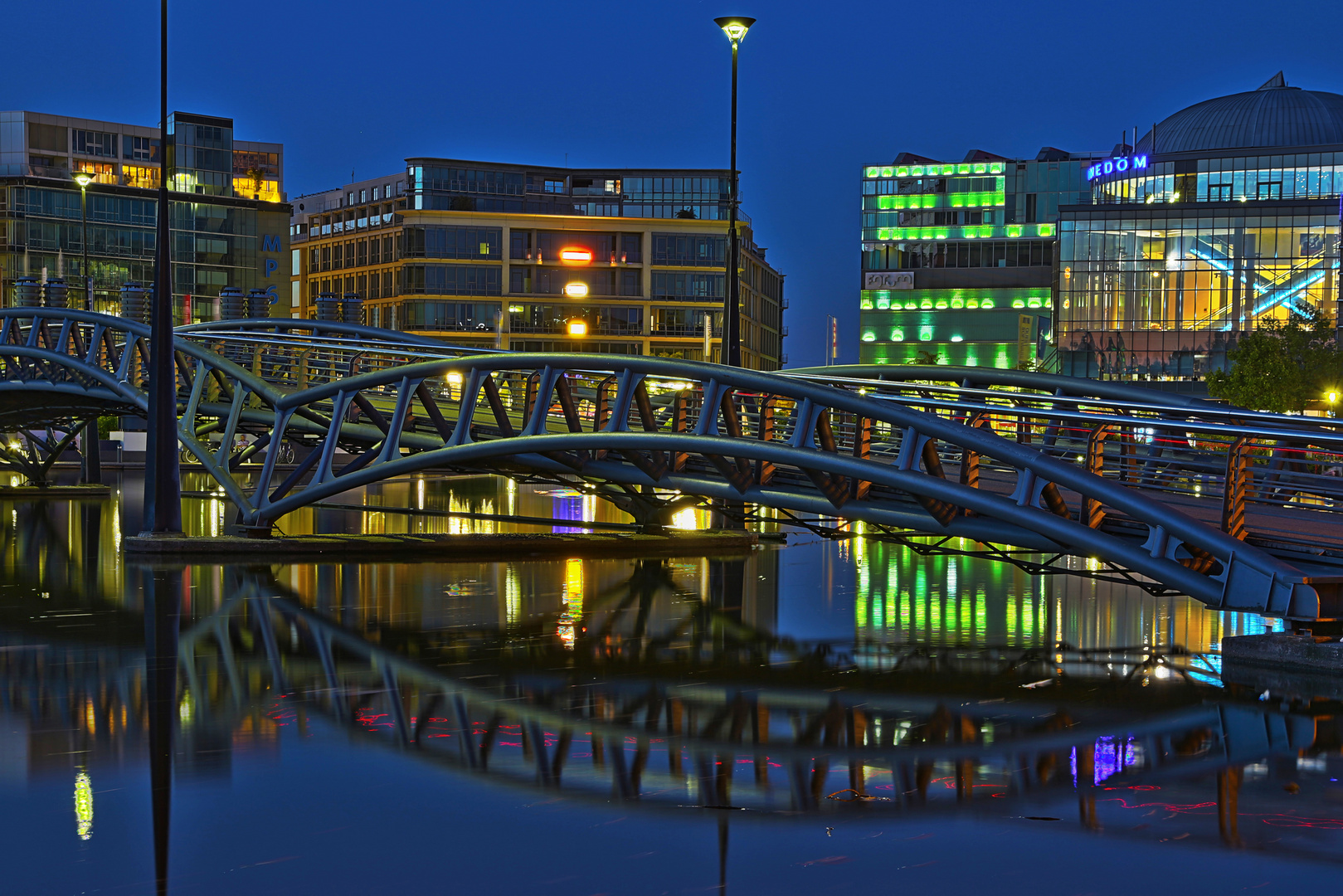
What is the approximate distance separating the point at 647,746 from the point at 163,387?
1486 centimetres

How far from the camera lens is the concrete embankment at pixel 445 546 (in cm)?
2366

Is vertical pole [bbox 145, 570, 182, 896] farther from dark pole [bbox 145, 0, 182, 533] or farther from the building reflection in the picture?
the building reflection

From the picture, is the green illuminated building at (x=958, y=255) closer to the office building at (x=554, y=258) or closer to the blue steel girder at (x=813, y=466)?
the office building at (x=554, y=258)

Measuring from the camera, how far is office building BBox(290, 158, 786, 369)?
A: 4043 inches

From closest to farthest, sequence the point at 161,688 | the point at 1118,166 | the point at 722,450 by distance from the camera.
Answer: the point at 161,688
the point at 722,450
the point at 1118,166

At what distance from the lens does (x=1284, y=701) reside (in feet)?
41.8

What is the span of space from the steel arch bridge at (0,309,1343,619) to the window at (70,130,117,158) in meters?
94.8

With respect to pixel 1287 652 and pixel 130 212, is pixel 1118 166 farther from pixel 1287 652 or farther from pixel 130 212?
pixel 1287 652

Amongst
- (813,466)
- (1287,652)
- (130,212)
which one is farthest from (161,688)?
(130,212)

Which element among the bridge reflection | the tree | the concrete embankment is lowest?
the bridge reflection

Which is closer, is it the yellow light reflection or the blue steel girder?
the yellow light reflection

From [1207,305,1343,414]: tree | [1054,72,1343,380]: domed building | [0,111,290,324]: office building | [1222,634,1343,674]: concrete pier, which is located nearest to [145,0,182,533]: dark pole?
[1222,634,1343,674]: concrete pier

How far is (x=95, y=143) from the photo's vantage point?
118688 mm

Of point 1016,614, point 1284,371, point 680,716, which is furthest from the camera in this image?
point 1284,371
